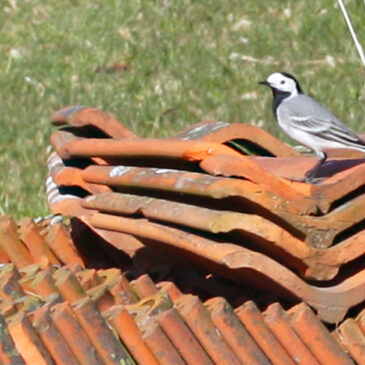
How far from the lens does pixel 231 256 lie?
154 inches

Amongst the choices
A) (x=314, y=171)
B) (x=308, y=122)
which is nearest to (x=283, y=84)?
(x=308, y=122)

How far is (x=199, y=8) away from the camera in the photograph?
10.5 metres

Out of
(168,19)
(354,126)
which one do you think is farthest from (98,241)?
(168,19)

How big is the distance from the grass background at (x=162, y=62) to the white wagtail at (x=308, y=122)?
2134 mm

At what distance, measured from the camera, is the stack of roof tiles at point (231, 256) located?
12.6 ft

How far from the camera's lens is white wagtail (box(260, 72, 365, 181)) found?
5.41m

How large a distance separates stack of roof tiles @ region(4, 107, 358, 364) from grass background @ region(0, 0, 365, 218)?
139 inches

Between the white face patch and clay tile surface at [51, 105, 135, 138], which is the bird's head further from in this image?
clay tile surface at [51, 105, 135, 138]

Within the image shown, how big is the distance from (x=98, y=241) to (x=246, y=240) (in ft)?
3.73

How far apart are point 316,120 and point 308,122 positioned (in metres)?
0.05

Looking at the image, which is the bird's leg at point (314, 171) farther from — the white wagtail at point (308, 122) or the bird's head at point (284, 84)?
the bird's head at point (284, 84)

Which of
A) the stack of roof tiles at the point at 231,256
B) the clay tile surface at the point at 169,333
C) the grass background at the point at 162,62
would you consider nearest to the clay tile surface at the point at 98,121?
the stack of roof tiles at the point at 231,256

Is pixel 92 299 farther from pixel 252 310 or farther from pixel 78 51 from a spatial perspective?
pixel 78 51

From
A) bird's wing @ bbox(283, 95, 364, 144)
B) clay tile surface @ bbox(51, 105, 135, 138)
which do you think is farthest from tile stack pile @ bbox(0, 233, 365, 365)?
bird's wing @ bbox(283, 95, 364, 144)
